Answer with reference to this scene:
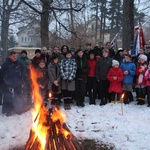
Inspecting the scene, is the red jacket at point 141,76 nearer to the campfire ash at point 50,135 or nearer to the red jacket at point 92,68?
the red jacket at point 92,68

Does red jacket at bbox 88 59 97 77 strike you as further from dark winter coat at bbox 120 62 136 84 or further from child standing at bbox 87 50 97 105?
dark winter coat at bbox 120 62 136 84

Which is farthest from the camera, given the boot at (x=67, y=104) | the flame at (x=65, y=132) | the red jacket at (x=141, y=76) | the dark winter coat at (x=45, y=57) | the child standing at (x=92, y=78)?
the dark winter coat at (x=45, y=57)

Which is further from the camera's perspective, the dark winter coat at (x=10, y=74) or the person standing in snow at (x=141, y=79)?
the person standing in snow at (x=141, y=79)

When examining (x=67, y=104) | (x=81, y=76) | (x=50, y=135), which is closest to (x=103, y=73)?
(x=81, y=76)

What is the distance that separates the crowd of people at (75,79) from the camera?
8.52 m

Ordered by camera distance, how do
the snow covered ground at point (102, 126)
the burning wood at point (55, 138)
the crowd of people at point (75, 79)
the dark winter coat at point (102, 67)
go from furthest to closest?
the dark winter coat at point (102, 67) → the crowd of people at point (75, 79) → the snow covered ground at point (102, 126) → the burning wood at point (55, 138)

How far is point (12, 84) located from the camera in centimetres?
837

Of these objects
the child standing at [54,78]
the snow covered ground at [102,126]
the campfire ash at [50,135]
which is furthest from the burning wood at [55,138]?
the child standing at [54,78]

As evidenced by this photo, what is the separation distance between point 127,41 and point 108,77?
3612mm

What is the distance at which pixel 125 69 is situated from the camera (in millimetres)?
9312

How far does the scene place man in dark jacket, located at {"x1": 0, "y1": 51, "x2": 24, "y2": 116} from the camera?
330 inches

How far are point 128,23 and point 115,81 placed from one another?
156 inches

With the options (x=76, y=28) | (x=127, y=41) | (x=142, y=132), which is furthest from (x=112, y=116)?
(x=76, y=28)

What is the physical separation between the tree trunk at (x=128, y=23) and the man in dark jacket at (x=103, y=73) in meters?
3.14
